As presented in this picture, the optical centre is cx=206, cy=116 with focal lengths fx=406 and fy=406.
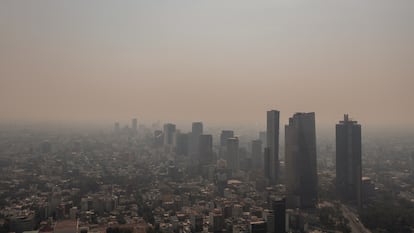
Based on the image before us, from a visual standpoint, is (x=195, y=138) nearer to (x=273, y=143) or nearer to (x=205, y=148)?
(x=205, y=148)

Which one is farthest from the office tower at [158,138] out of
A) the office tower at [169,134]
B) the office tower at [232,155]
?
the office tower at [232,155]

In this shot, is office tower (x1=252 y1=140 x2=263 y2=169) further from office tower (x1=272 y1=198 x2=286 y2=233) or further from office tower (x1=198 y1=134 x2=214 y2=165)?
office tower (x1=272 y1=198 x2=286 y2=233)

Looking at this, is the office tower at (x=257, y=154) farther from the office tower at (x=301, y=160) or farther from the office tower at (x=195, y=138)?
the office tower at (x=301, y=160)

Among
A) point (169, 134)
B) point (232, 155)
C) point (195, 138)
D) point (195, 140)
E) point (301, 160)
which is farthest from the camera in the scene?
point (169, 134)

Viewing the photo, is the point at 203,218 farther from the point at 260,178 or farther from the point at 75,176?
the point at 75,176

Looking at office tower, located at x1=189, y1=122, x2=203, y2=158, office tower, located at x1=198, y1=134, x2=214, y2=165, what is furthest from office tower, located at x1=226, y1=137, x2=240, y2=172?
office tower, located at x1=189, y1=122, x2=203, y2=158

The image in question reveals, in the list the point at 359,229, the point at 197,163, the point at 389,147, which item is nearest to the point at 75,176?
the point at 197,163

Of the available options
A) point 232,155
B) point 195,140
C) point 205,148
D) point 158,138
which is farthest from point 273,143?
point 158,138
